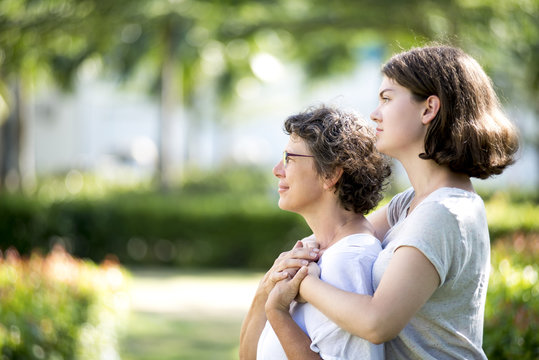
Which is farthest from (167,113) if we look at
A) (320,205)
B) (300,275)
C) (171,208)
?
(300,275)

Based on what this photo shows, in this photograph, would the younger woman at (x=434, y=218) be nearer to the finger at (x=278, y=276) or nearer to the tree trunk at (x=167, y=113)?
the finger at (x=278, y=276)

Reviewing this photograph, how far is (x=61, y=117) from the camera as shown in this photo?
43.9 metres

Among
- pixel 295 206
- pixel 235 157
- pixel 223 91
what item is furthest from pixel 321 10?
pixel 235 157

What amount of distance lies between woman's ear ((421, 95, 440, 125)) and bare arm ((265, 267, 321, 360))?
59cm

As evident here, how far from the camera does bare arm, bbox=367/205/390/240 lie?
2781 millimetres

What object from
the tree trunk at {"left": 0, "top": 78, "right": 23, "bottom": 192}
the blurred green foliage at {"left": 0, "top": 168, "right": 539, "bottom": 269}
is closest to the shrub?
the blurred green foliage at {"left": 0, "top": 168, "right": 539, "bottom": 269}

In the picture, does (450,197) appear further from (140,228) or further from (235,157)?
(235,157)

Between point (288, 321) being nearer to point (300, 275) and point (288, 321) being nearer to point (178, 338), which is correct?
point (300, 275)

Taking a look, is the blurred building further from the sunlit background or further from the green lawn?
the green lawn

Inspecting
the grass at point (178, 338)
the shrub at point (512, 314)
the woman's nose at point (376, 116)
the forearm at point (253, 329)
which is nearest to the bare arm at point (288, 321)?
the forearm at point (253, 329)

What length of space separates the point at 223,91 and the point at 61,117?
1531 centimetres

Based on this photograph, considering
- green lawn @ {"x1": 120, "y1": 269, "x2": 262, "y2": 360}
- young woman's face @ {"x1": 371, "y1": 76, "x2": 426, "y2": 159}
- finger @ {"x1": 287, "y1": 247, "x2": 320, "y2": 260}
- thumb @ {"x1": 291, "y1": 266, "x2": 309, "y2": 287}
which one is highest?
young woman's face @ {"x1": 371, "y1": 76, "x2": 426, "y2": 159}

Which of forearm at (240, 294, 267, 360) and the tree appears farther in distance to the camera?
the tree

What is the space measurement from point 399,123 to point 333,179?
31cm
